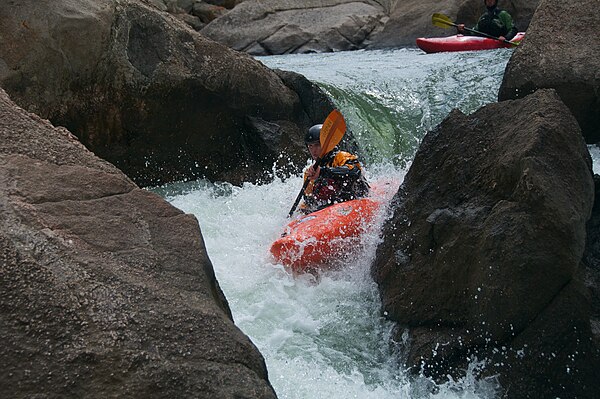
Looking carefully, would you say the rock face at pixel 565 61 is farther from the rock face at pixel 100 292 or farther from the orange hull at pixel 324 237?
the rock face at pixel 100 292

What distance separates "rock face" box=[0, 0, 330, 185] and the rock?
28.7 ft

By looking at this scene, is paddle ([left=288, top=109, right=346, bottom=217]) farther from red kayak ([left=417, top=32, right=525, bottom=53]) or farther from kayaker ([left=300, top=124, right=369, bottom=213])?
red kayak ([left=417, top=32, right=525, bottom=53])

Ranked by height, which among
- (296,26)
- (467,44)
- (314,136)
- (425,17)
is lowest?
(296,26)

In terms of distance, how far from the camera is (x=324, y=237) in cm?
491

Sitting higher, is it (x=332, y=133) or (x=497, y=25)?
(x=332, y=133)

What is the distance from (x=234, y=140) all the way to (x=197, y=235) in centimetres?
457

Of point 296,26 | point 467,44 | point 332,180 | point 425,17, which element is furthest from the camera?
point 296,26

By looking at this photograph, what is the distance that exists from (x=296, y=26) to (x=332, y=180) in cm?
1143

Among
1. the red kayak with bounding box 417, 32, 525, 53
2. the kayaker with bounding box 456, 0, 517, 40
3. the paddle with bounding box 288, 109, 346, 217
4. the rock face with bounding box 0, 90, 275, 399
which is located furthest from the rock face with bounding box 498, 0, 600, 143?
the rock face with bounding box 0, 90, 275, 399

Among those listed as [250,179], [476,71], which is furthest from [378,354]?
[476,71]

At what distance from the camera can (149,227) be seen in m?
2.63

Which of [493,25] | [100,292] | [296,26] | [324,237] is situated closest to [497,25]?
[493,25]

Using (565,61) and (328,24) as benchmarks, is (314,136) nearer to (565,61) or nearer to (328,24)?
(565,61)

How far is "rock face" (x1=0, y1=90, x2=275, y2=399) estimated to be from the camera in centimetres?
206
